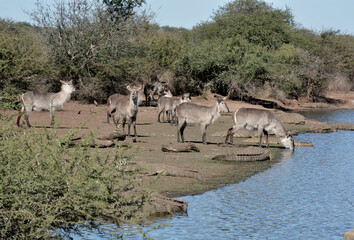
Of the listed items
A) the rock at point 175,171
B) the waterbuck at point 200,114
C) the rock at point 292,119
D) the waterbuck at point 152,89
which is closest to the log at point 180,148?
the waterbuck at point 200,114

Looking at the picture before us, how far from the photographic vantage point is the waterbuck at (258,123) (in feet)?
59.0

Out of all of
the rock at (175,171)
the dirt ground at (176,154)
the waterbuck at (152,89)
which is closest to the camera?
the dirt ground at (176,154)

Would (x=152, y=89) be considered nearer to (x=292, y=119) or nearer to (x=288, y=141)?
(x=292, y=119)

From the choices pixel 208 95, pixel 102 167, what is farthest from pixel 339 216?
pixel 208 95

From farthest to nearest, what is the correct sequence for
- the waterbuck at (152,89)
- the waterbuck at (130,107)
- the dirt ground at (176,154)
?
the waterbuck at (152,89), the waterbuck at (130,107), the dirt ground at (176,154)

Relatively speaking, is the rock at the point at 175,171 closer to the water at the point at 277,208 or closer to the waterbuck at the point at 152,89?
the water at the point at 277,208

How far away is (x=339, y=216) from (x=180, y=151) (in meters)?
6.46

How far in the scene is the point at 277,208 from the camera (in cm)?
1030

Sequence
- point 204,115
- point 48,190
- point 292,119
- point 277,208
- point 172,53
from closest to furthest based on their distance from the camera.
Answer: point 48,190 < point 277,208 < point 204,115 < point 292,119 < point 172,53

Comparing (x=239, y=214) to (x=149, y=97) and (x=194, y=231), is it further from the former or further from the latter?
(x=149, y=97)

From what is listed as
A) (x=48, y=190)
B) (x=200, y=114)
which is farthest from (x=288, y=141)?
(x=48, y=190)

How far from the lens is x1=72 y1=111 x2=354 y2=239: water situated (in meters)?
8.68

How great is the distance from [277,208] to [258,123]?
25.9 ft

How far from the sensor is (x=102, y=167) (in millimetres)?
5996
